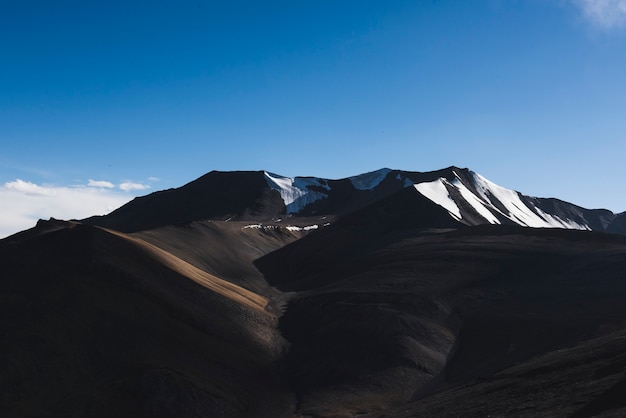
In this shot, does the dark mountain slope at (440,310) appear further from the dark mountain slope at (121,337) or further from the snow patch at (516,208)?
the snow patch at (516,208)

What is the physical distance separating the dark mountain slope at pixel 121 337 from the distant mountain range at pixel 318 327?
0.18 m

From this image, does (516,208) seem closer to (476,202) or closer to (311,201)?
(476,202)

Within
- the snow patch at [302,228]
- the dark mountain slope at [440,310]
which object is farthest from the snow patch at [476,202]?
the snow patch at [302,228]

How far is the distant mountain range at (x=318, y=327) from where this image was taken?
144 ft

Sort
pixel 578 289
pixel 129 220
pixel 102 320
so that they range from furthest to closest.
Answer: pixel 129 220 → pixel 578 289 → pixel 102 320

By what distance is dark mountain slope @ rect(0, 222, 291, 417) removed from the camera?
46.7 metres

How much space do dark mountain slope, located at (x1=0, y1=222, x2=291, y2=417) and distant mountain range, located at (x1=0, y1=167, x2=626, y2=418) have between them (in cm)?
18

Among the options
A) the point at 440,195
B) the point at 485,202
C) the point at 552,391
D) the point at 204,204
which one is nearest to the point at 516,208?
the point at 485,202

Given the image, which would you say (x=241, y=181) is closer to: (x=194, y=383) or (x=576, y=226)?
(x=576, y=226)

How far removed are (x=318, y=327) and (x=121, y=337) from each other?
79.6 ft

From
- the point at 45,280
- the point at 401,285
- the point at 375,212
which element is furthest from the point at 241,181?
the point at 45,280

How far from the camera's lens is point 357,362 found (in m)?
60.2

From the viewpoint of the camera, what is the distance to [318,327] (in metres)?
70.4

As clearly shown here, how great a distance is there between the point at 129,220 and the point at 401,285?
369 ft
